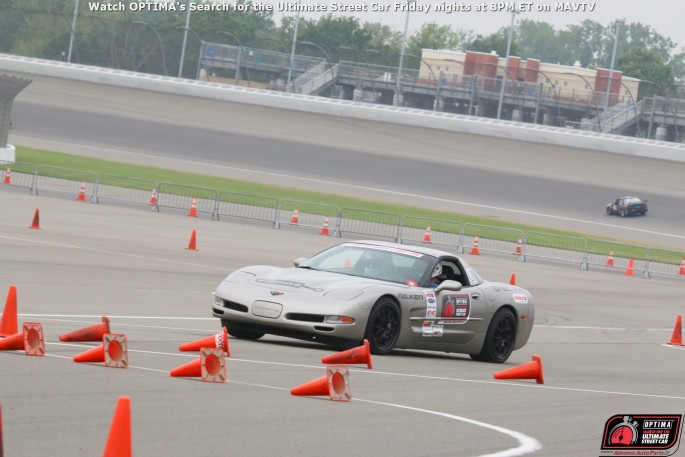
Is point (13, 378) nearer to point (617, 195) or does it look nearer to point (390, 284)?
point (390, 284)

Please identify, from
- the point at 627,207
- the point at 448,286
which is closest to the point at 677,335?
the point at 448,286

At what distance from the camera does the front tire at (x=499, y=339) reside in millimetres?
14742

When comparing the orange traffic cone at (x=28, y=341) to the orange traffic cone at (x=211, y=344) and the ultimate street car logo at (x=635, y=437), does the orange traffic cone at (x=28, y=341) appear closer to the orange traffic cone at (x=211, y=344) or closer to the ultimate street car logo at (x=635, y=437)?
the orange traffic cone at (x=211, y=344)

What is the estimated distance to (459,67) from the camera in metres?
100

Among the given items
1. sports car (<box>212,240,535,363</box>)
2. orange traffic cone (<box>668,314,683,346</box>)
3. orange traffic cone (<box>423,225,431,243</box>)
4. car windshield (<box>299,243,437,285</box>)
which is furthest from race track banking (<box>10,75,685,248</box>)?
car windshield (<box>299,243,437,285</box>)

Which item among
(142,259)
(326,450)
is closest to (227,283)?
(326,450)

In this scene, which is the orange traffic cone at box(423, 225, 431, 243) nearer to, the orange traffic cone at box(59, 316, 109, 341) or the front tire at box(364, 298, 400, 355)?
the front tire at box(364, 298, 400, 355)

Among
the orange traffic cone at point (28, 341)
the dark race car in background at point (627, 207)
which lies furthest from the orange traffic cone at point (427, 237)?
the orange traffic cone at point (28, 341)

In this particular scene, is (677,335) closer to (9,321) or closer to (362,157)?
(9,321)

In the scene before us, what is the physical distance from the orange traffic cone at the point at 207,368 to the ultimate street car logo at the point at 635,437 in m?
3.55

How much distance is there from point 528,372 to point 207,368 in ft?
13.4

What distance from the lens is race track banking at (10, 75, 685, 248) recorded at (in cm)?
6088

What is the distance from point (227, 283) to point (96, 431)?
5877 mm

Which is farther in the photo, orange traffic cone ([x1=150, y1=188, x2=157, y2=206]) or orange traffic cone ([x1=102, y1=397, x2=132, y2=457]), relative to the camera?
orange traffic cone ([x1=150, y1=188, x2=157, y2=206])
